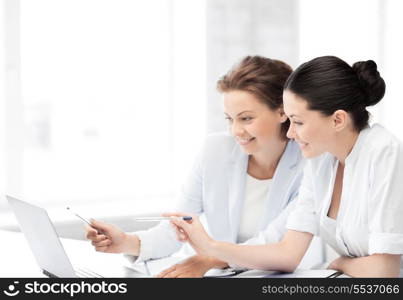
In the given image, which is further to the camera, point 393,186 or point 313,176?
point 313,176

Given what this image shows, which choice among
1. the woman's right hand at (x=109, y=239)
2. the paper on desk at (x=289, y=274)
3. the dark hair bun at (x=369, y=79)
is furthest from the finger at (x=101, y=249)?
the dark hair bun at (x=369, y=79)

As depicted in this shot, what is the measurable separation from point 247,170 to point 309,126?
2.14 feet

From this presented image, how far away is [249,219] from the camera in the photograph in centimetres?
238

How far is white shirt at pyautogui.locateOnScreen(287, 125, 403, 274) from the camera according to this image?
1679 millimetres

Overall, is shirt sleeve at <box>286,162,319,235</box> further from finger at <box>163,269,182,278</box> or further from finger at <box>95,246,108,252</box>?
finger at <box>95,246,108,252</box>

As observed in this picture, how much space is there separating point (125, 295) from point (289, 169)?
3.72 feet

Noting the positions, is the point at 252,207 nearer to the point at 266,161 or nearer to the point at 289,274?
the point at 266,161

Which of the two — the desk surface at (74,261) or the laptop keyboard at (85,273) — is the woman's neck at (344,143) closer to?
the desk surface at (74,261)

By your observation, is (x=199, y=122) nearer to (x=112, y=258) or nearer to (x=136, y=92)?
(x=136, y=92)

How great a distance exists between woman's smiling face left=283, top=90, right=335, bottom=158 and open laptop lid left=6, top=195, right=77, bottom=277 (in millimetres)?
816

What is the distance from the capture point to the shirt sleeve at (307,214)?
1.93m

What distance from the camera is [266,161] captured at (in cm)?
239

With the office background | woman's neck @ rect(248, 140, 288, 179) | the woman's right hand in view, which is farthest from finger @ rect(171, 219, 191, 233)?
the office background

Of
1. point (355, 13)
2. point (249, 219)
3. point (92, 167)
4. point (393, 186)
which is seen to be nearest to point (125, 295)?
point (393, 186)
